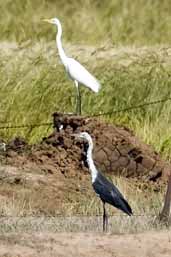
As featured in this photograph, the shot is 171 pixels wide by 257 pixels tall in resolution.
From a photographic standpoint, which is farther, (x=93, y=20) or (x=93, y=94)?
(x=93, y=20)

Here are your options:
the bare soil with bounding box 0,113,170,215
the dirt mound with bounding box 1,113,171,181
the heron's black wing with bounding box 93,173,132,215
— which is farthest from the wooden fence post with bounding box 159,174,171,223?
the dirt mound with bounding box 1,113,171,181

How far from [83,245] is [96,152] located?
5.05 metres

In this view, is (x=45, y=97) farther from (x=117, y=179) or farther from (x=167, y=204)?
(x=167, y=204)

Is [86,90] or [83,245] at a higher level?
[86,90]

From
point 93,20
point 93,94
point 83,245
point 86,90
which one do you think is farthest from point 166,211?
point 93,20

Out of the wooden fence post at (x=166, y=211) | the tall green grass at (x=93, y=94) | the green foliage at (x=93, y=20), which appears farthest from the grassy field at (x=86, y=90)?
the wooden fence post at (x=166, y=211)

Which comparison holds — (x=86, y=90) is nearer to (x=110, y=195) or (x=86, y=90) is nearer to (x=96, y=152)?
(x=96, y=152)

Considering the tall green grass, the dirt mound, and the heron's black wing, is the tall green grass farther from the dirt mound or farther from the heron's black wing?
the heron's black wing

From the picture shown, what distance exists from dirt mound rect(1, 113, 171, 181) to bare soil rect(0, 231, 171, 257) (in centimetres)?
428

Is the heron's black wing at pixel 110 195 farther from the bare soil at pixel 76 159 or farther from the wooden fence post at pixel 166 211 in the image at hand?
the bare soil at pixel 76 159

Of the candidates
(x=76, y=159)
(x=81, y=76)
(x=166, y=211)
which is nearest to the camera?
(x=166, y=211)

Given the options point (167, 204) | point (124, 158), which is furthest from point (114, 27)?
point (167, 204)

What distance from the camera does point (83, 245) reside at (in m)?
9.26

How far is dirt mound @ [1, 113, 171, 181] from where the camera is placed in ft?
45.8
